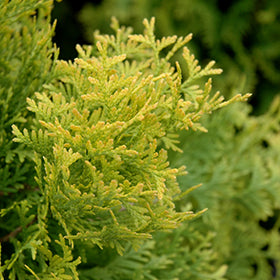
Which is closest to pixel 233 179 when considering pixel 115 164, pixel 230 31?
pixel 115 164

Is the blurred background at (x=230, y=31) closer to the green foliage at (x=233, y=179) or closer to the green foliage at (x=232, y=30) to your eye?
the green foliage at (x=232, y=30)

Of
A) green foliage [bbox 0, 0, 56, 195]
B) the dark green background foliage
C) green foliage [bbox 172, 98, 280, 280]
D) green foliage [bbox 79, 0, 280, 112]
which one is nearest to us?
the dark green background foliage

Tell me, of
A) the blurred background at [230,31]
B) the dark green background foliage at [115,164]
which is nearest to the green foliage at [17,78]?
the dark green background foliage at [115,164]

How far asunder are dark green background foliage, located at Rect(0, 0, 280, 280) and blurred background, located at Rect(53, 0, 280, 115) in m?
1.62

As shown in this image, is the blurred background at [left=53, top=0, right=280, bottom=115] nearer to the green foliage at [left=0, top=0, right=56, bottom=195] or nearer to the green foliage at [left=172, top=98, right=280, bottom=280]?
the green foliage at [left=172, top=98, right=280, bottom=280]

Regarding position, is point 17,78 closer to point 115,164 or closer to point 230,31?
point 115,164

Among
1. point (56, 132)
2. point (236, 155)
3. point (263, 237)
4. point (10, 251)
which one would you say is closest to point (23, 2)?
point (56, 132)

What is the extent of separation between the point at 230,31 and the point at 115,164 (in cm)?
315

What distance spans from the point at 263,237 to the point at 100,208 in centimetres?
174

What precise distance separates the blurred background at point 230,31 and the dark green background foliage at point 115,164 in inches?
63.7

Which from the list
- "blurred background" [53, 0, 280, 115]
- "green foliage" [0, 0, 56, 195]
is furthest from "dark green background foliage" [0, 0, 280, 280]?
"blurred background" [53, 0, 280, 115]

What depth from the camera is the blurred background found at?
3920mm

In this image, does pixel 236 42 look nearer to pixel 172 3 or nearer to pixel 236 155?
pixel 172 3

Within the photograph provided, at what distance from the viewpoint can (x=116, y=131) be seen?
3.89 ft
